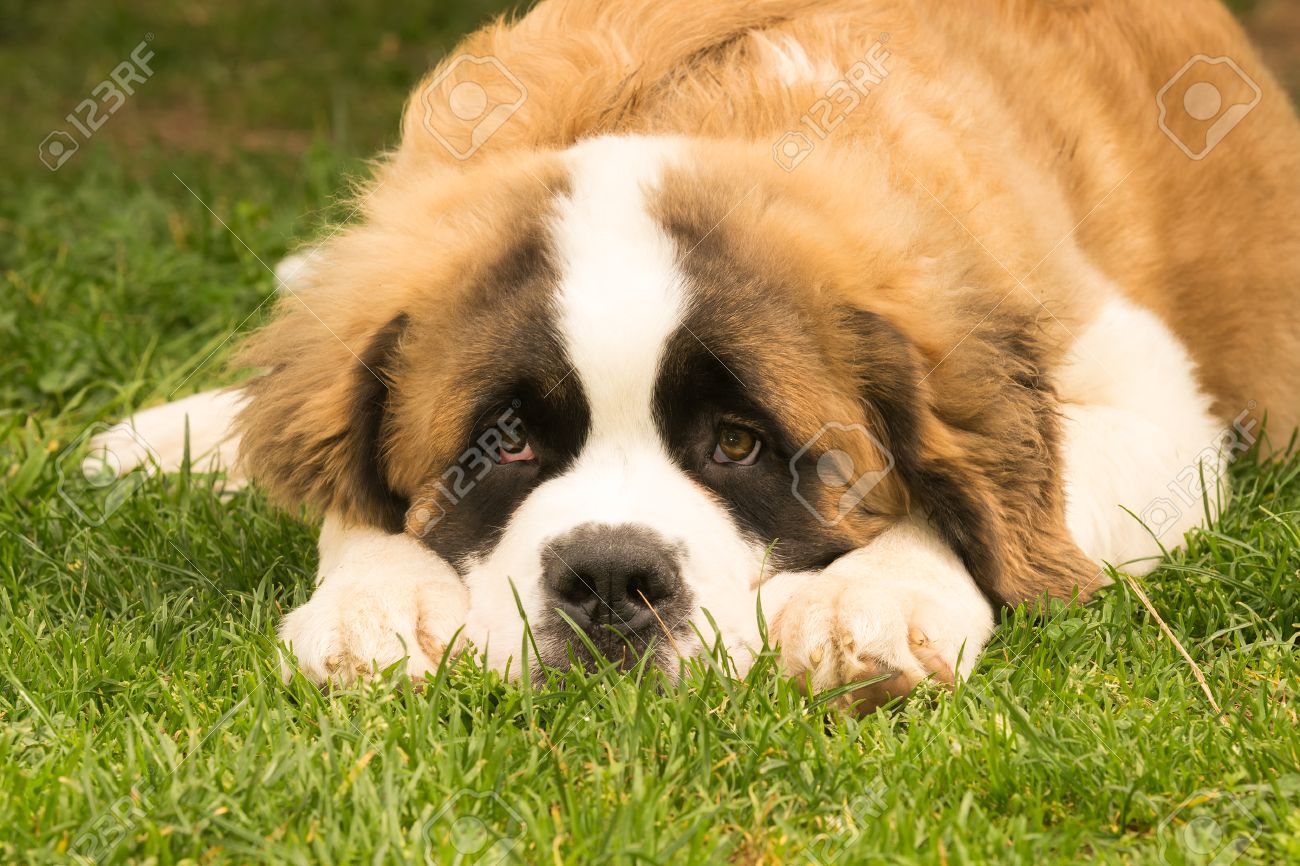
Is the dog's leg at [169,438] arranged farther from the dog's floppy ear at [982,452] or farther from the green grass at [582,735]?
the dog's floppy ear at [982,452]

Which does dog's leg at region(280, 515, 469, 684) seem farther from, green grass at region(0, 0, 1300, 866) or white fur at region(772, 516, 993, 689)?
white fur at region(772, 516, 993, 689)

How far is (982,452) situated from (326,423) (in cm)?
130

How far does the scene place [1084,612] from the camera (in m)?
2.89

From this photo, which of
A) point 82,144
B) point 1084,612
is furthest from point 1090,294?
point 82,144

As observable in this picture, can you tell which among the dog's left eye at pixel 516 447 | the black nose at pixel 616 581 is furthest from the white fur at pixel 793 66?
the black nose at pixel 616 581

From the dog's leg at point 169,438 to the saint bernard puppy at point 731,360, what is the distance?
0.58 m

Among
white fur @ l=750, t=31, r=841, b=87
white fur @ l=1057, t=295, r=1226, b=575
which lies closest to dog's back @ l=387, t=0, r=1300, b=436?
white fur @ l=750, t=31, r=841, b=87

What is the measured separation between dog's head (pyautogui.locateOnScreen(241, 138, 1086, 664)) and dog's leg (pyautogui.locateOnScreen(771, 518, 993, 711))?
83 millimetres

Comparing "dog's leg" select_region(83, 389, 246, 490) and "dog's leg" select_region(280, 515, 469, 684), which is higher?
"dog's leg" select_region(280, 515, 469, 684)

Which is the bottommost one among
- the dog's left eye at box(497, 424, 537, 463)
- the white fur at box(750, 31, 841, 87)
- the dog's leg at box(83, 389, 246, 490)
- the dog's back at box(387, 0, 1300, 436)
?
the dog's leg at box(83, 389, 246, 490)

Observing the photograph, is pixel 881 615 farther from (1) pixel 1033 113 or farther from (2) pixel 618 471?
(1) pixel 1033 113

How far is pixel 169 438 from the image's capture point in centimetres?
404

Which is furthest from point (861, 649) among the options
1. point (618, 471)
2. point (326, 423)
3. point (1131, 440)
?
point (326, 423)

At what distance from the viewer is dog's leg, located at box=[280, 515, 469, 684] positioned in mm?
2680
